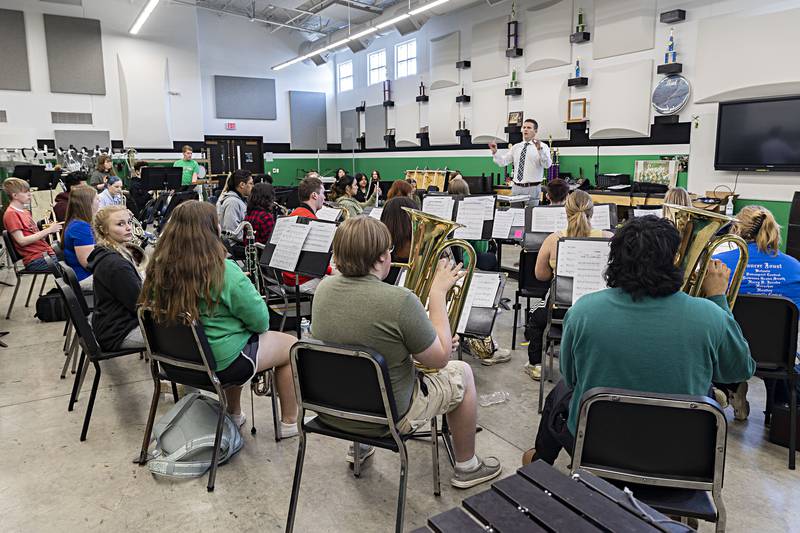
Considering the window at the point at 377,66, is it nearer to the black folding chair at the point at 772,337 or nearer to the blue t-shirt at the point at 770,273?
the blue t-shirt at the point at 770,273

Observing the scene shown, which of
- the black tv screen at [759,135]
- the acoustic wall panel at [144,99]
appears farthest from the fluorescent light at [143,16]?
the black tv screen at [759,135]

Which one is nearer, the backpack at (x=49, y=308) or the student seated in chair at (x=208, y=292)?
the student seated in chair at (x=208, y=292)

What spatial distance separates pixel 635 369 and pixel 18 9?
14.8 metres

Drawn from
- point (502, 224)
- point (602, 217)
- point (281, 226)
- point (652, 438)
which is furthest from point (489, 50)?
point (652, 438)

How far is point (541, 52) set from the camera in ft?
31.8

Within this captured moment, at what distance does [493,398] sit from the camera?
3.28 metres

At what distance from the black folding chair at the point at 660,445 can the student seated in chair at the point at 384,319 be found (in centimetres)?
57

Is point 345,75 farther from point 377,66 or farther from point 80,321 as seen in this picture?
point 80,321

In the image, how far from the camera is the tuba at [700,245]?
7.07 ft

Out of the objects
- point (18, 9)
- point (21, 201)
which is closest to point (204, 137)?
point (18, 9)

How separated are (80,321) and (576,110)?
8354 millimetres

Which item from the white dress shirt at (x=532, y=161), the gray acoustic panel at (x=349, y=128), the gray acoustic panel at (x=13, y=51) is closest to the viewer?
the white dress shirt at (x=532, y=161)

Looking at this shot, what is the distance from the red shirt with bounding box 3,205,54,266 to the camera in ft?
16.0

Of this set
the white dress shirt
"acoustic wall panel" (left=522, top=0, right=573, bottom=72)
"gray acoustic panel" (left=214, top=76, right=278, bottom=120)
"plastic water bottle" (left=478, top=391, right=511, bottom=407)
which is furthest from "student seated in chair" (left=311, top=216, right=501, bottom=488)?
"gray acoustic panel" (left=214, top=76, right=278, bottom=120)
